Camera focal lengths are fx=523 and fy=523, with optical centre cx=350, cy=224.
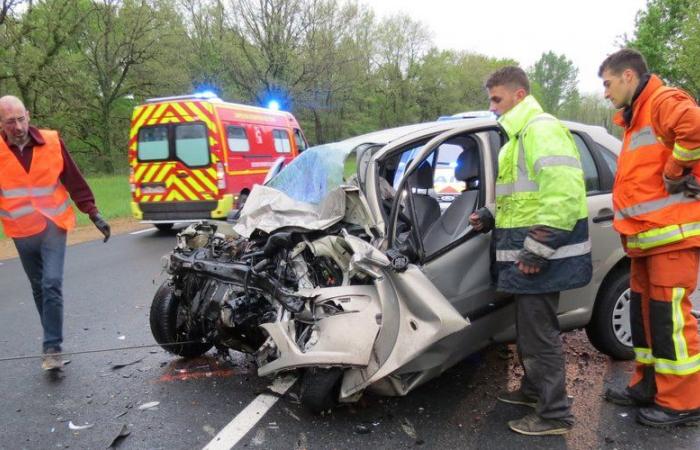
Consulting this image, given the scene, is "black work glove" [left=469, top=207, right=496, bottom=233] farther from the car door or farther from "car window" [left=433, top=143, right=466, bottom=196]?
"car window" [left=433, top=143, right=466, bottom=196]

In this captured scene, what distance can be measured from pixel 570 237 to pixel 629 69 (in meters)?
0.98

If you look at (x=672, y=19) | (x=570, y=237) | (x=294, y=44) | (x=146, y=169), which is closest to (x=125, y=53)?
(x=294, y=44)

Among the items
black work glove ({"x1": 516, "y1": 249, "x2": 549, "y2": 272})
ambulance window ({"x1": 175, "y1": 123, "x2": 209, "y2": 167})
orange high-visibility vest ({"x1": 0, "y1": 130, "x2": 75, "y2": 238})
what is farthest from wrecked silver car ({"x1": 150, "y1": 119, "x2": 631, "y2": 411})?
ambulance window ({"x1": 175, "y1": 123, "x2": 209, "y2": 167})

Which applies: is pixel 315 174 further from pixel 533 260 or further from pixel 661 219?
pixel 661 219

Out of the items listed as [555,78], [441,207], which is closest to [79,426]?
[441,207]

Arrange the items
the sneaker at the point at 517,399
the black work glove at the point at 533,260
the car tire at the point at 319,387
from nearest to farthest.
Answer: the black work glove at the point at 533,260, the car tire at the point at 319,387, the sneaker at the point at 517,399

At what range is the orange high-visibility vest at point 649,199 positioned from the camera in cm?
266

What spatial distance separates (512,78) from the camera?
9.27 feet

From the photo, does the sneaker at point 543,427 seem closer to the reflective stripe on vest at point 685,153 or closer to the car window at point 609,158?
the reflective stripe on vest at point 685,153

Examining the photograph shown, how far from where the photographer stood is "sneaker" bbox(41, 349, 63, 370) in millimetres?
3719

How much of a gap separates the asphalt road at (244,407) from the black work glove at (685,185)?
4.11 ft

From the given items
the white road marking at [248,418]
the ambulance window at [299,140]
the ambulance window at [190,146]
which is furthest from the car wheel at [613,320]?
the ambulance window at [299,140]

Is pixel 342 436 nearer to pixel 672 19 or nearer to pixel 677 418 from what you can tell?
pixel 677 418

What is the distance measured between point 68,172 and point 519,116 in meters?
3.30
